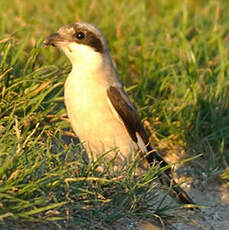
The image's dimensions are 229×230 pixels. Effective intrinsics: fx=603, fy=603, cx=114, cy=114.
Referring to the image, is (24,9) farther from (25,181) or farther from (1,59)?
(25,181)

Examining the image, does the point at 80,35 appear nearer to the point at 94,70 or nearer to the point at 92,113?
the point at 94,70

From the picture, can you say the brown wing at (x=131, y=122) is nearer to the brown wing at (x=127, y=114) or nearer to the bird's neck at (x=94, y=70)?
the brown wing at (x=127, y=114)

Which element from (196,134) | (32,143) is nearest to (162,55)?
(196,134)

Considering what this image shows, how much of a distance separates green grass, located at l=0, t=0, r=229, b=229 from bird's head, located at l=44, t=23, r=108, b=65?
0.32 meters

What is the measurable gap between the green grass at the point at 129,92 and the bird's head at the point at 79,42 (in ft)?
1.05

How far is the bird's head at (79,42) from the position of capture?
197 inches

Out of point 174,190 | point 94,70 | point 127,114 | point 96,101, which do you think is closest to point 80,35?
point 94,70

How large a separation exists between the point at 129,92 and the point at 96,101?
1.40 metres

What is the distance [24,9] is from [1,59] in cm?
236

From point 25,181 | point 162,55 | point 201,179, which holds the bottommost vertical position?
point 201,179

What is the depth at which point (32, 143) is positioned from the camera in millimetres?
3994

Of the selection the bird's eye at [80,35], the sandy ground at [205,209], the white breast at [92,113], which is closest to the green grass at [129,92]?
the sandy ground at [205,209]

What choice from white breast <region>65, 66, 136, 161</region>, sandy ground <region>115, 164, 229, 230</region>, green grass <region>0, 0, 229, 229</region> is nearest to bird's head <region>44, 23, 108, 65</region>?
white breast <region>65, 66, 136, 161</region>

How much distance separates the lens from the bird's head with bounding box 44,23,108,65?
197 inches
